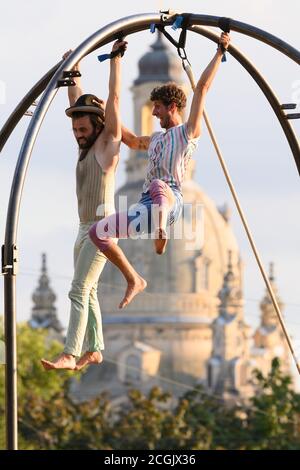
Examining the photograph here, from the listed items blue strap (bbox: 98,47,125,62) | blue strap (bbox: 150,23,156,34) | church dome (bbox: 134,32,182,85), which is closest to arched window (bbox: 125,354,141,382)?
church dome (bbox: 134,32,182,85)

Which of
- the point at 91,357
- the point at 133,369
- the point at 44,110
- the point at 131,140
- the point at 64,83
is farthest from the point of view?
the point at 133,369

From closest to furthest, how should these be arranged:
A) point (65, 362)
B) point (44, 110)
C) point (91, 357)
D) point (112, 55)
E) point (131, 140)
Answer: point (44, 110), point (65, 362), point (112, 55), point (91, 357), point (131, 140)

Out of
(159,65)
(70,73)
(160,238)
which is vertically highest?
(159,65)

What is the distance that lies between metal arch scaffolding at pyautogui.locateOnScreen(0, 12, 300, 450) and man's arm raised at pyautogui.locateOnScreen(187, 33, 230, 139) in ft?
2.84

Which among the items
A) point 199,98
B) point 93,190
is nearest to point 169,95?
point 199,98

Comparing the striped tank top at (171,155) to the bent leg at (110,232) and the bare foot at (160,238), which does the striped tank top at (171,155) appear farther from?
the bare foot at (160,238)

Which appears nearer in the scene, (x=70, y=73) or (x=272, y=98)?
(x=70, y=73)

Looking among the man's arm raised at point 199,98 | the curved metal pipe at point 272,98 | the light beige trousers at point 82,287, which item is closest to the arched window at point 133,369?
the curved metal pipe at point 272,98

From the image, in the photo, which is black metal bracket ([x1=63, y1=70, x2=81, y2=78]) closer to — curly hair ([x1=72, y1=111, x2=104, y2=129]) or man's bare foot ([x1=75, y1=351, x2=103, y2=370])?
curly hair ([x1=72, y1=111, x2=104, y2=129])

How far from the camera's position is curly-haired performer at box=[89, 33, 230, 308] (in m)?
21.1

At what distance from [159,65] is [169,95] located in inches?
5829

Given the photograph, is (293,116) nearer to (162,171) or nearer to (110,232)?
(162,171)

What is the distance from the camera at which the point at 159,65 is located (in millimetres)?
169500

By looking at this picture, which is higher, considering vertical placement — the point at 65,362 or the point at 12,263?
the point at 12,263
